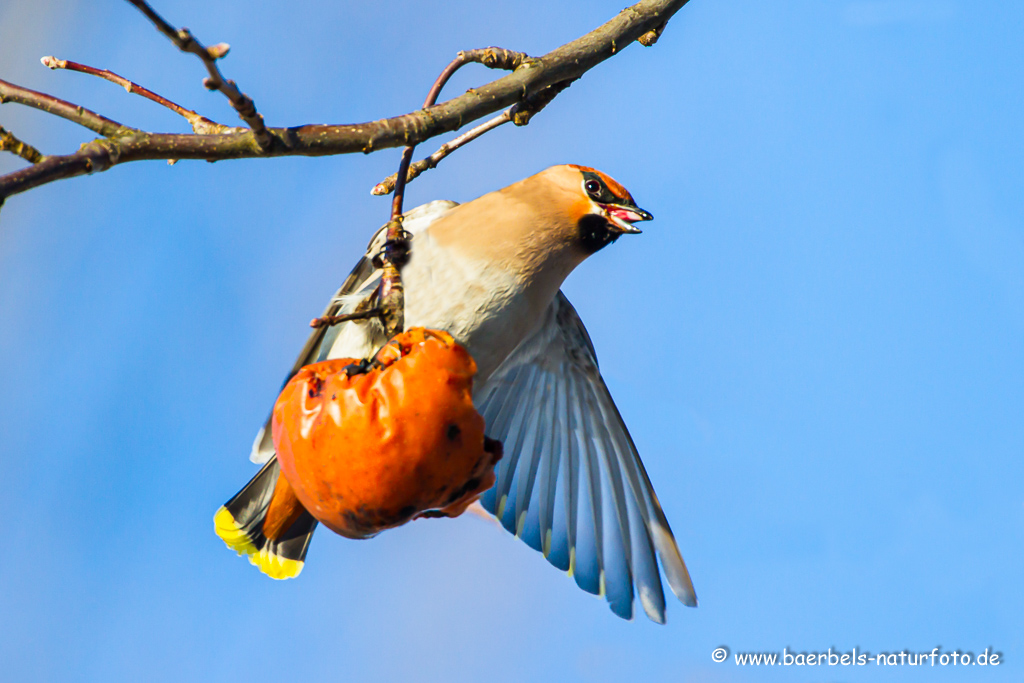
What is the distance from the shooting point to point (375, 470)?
→ 6.11 feet

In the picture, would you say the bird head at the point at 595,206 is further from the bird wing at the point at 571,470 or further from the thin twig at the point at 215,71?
the thin twig at the point at 215,71

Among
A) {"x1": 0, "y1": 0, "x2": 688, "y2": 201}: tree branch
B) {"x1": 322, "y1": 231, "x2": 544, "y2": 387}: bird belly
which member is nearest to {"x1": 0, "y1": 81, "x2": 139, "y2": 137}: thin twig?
{"x1": 0, "y1": 0, "x2": 688, "y2": 201}: tree branch

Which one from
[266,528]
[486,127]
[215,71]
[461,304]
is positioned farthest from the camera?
[266,528]

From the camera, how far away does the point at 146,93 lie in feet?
7.40

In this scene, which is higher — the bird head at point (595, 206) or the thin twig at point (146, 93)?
the bird head at point (595, 206)

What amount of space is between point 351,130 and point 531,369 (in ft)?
7.66

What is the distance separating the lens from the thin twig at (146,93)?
2.07 metres

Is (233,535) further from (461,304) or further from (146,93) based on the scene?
(146,93)

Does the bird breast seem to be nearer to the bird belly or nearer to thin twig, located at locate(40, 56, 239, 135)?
the bird belly

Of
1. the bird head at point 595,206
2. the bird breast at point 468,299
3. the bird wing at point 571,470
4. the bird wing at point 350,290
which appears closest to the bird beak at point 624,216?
the bird head at point 595,206

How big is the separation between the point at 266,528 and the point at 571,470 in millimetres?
1569

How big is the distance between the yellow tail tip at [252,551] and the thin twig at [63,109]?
1.67m

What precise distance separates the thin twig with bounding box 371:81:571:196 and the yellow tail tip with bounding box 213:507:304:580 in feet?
4.63

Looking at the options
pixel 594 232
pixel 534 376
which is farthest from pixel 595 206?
pixel 534 376
